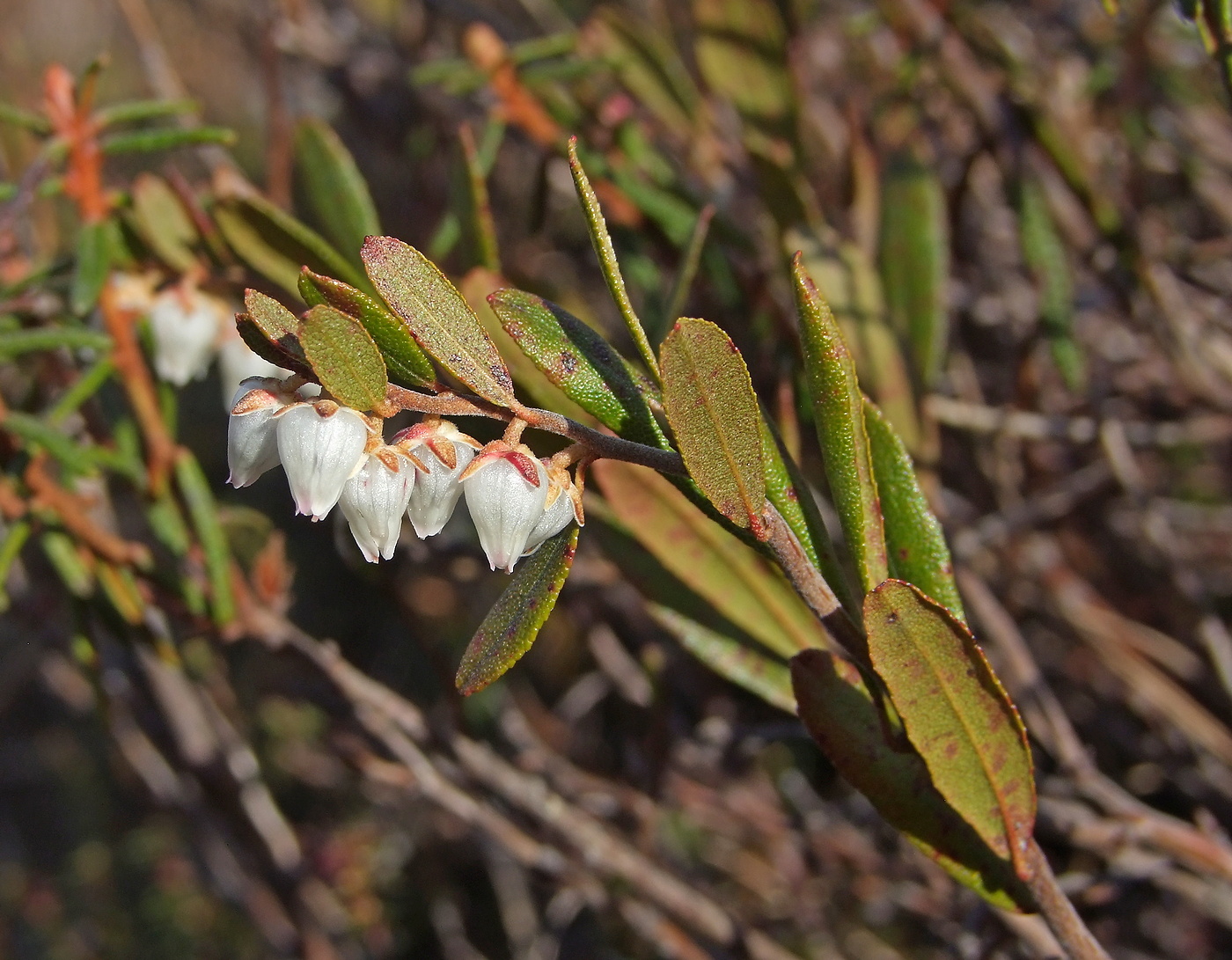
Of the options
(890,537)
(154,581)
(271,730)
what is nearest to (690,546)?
(890,537)

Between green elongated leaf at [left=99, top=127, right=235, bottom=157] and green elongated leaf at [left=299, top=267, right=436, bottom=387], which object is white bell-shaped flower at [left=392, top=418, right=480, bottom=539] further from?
green elongated leaf at [left=99, top=127, right=235, bottom=157]

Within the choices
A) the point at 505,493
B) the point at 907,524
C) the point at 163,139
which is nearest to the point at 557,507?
the point at 505,493

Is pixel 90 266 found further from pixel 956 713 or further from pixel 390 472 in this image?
pixel 956 713

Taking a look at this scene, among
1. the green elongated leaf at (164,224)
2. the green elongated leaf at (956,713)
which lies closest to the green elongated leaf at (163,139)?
the green elongated leaf at (164,224)

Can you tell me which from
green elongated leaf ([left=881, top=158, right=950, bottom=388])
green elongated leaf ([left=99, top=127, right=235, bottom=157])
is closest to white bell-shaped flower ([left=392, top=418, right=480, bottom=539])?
green elongated leaf ([left=99, top=127, right=235, bottom=157])

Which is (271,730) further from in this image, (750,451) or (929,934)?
(750,451)

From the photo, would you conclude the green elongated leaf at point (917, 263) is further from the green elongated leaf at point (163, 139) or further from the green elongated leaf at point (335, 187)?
the green elongated leaf at point (163, 139)
